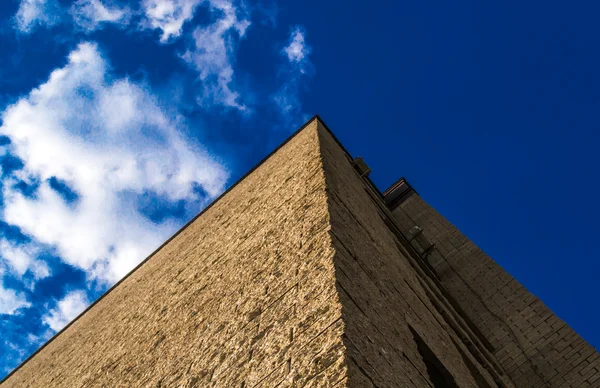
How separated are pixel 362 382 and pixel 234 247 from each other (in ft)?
9.49

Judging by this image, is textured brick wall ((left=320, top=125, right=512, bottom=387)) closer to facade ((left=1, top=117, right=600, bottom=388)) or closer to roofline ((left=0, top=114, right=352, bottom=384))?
facade ((left=1, top=117, right=600, bottom=388))

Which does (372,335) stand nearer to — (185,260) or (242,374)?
(242,374)

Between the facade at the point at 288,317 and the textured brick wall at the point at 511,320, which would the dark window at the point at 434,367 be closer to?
the facade at the point at 288,317

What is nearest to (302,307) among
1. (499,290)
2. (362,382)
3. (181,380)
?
(362,382)

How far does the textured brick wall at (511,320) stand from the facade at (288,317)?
3 cm

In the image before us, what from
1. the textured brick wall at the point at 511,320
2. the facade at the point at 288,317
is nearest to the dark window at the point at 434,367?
the facade at the point at 288,317

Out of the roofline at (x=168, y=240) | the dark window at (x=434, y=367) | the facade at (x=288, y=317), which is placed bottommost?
the dark window at (x=434, y=367)

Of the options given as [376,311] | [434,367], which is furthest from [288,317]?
[434,367]

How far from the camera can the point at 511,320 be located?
9367 millimetres

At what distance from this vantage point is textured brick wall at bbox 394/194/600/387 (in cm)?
789

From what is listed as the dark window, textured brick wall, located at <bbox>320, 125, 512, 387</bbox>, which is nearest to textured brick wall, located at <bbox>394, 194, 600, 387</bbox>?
textured brick wall, located at <bbox>320, 125, 512, 387</bbox>

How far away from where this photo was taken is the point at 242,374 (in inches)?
116

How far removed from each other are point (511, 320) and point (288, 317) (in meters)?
7.50

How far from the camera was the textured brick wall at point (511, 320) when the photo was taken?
789cm
